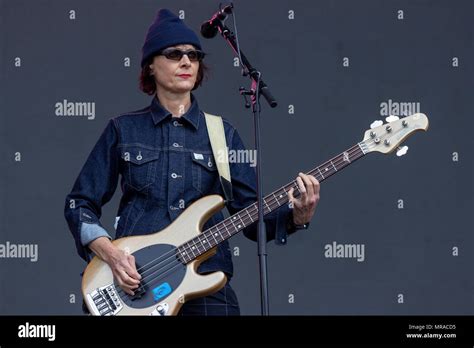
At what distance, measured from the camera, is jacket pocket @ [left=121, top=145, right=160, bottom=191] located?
16.0 ft

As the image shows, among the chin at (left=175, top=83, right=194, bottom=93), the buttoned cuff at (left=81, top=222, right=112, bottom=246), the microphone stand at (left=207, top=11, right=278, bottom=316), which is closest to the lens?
the microphone stand at (left=207, top=11, right=278, bottom=316)

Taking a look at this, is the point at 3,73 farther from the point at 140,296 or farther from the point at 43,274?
the point at 140,296

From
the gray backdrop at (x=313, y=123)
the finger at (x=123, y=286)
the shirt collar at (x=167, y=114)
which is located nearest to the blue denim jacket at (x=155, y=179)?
the shirt collar at (x=167, y=114)

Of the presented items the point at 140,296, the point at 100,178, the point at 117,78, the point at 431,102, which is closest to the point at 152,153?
the point at 100,178

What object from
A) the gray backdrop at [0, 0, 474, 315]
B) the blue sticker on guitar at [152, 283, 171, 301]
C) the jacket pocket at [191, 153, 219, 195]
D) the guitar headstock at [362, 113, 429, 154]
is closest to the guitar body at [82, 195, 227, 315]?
the blue sticker on guitar at [152, 283, 171, 301]

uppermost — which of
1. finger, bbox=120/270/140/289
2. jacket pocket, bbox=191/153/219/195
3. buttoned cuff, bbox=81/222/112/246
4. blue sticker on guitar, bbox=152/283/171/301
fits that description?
jacket pocket, bbox=191/153/219/195

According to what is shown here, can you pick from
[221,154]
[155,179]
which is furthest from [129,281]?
[221,154]

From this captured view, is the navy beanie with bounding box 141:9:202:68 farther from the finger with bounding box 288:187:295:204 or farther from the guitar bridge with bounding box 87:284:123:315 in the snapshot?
the guitar bridge with bounding box 87:284:123:315

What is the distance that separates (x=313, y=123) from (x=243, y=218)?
5.90 ft

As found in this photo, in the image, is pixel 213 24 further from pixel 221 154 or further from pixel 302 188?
pixel 302 188

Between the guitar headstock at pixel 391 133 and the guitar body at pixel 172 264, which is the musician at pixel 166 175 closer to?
the guitar body at pixel 172 264

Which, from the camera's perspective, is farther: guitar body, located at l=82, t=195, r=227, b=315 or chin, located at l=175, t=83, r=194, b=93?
chin, located at l=175, t=83, r=194, b=93

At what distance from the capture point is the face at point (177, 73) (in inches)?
194

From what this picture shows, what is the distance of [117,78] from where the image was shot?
658 centimetres
